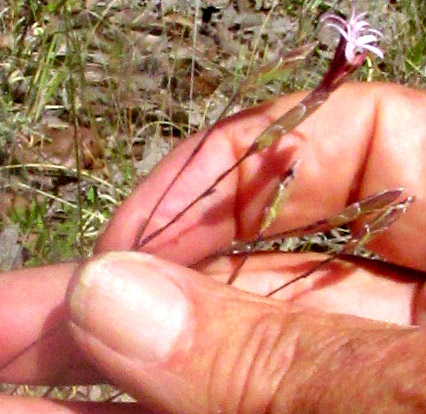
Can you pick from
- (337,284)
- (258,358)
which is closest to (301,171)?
(337,284)

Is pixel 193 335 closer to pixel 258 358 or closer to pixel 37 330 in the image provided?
pixel 258 358

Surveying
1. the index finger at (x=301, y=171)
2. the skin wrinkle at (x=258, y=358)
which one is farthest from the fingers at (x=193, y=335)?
the index finger at (x=301, y=171)

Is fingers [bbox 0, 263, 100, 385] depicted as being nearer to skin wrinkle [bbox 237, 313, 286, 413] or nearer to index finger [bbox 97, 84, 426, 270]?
index finger [bbox 97, 84, 426, 270]

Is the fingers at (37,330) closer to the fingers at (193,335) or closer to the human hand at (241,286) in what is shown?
the human hand at (241,286)

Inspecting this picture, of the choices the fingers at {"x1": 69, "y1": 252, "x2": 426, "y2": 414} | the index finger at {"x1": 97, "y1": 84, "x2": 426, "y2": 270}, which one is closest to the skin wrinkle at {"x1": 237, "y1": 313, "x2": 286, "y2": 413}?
the fingers at {"x1": 69, "y1": 252, "x2": 426, "y2": 414}

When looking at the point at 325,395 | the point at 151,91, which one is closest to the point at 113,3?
the point at 151,91

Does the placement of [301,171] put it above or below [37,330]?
above
